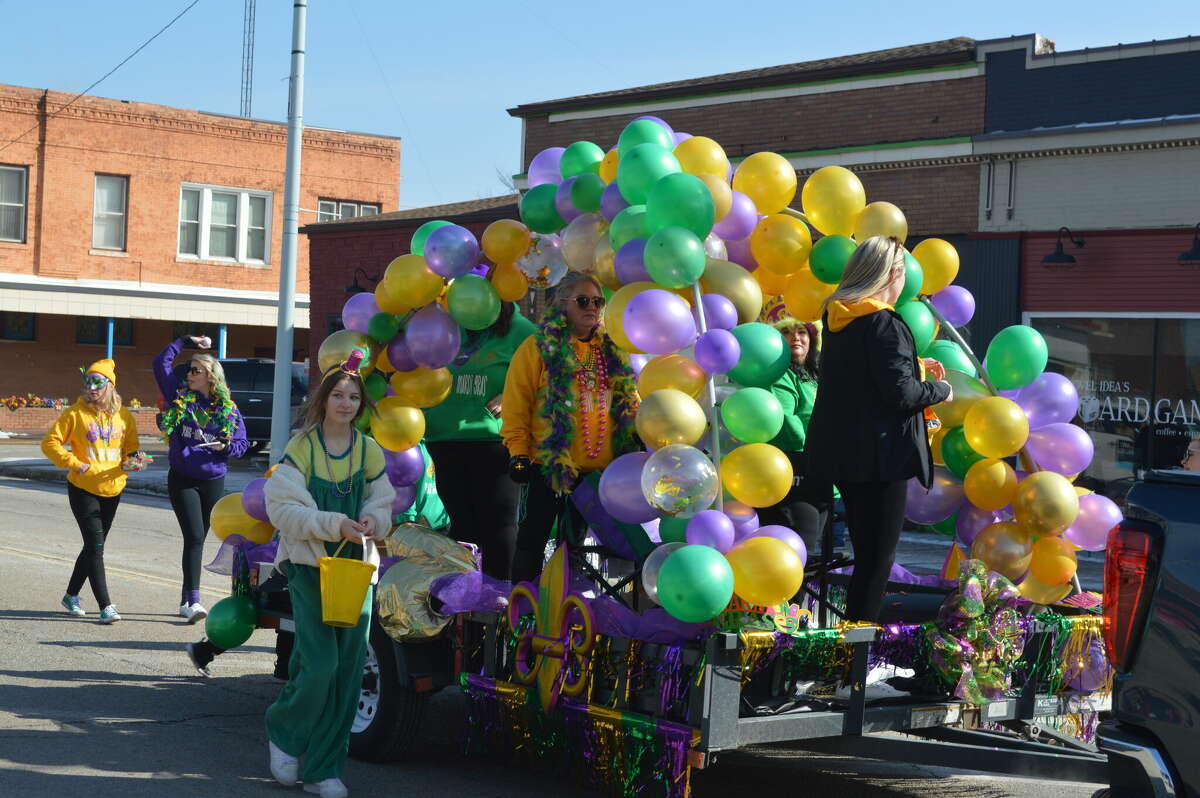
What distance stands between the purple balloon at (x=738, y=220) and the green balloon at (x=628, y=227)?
395 mm

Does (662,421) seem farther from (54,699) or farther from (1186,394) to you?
(1186,394)

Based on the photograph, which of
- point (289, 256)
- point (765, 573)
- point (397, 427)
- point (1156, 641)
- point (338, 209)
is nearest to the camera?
point (1156, 641)

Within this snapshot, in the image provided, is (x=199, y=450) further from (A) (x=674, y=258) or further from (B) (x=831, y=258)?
(B) (x=831, y=258)

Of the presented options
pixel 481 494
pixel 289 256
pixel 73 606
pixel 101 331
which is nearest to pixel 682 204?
pixel 481 494

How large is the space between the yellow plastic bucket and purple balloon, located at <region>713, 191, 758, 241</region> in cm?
213

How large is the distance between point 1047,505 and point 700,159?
2100mm

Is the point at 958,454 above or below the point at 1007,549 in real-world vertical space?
above

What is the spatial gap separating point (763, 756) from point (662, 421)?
222cm

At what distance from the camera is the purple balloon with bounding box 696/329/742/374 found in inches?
220

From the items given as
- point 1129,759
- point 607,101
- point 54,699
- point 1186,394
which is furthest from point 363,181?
point 1129,759

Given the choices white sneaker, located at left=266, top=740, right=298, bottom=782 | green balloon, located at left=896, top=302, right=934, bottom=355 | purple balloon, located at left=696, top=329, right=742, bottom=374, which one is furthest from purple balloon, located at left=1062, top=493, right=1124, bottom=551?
white sneaker, located at left=266, top=740, right=298, bottom=782

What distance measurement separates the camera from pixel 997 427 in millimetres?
6098

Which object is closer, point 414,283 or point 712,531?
point 712,531

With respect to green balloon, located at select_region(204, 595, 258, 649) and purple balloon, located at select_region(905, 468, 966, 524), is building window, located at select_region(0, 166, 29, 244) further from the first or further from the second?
purple balloon, located at select_region(905, 468, 966, 524)
